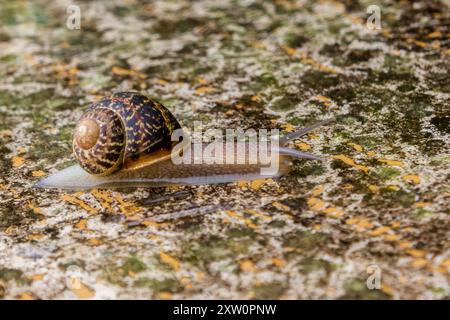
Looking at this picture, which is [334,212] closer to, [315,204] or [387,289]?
[315,204]

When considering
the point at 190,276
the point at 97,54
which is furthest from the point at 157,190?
the point at 97,54

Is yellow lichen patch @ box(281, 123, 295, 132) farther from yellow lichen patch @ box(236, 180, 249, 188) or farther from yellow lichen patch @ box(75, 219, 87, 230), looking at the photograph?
yellow lichen patch @ box(75, 219, 87, 230)

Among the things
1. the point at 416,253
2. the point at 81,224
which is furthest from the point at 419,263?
the point at 81,224

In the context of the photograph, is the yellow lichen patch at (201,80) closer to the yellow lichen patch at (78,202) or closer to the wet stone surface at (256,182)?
the wet stone surface at (256,182)

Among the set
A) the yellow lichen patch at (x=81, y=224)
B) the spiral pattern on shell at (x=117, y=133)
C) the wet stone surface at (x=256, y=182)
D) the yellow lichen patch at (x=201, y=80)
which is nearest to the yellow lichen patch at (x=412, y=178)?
the wet stone surface at (x=256, y=182)

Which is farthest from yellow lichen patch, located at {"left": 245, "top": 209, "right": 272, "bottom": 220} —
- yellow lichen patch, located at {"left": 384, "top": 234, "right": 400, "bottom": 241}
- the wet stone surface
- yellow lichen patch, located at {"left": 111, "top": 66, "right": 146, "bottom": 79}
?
yellow lichen patch, located at {"left": 111, "top": 66, "right": 146, "bottom": 79}

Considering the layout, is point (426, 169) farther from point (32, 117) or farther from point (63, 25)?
point (63, 25)
